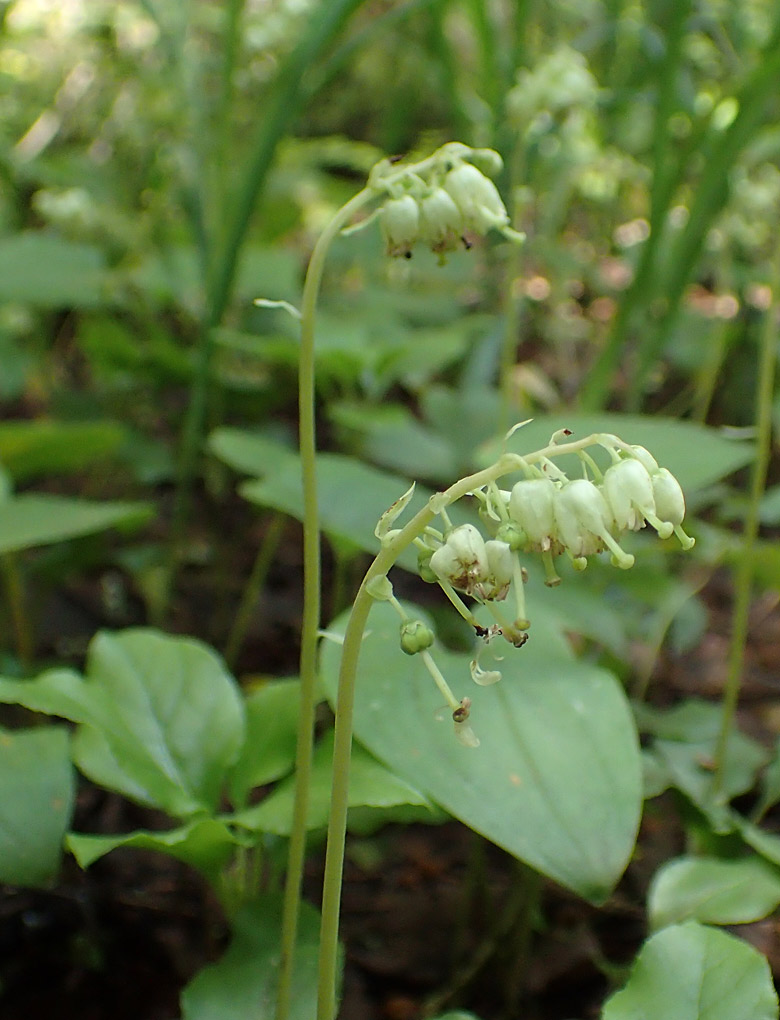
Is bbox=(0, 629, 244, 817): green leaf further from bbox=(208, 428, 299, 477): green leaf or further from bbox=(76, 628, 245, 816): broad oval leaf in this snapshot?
bbox=(208, 428, 299, 477): green leaf

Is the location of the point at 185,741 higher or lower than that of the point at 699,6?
lower

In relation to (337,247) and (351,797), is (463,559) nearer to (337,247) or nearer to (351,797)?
(351,797)

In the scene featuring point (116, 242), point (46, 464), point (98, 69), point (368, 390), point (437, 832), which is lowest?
point (437, 832)

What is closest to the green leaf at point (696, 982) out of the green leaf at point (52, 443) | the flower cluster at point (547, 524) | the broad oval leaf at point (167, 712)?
the flower cluster at point (547, 524)

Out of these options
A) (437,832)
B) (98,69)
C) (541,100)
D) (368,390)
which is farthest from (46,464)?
(98,69)

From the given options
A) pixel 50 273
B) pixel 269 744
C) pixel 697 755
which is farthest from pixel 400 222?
pixel 50 273

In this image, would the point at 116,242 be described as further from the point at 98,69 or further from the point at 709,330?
the point at 709,330
